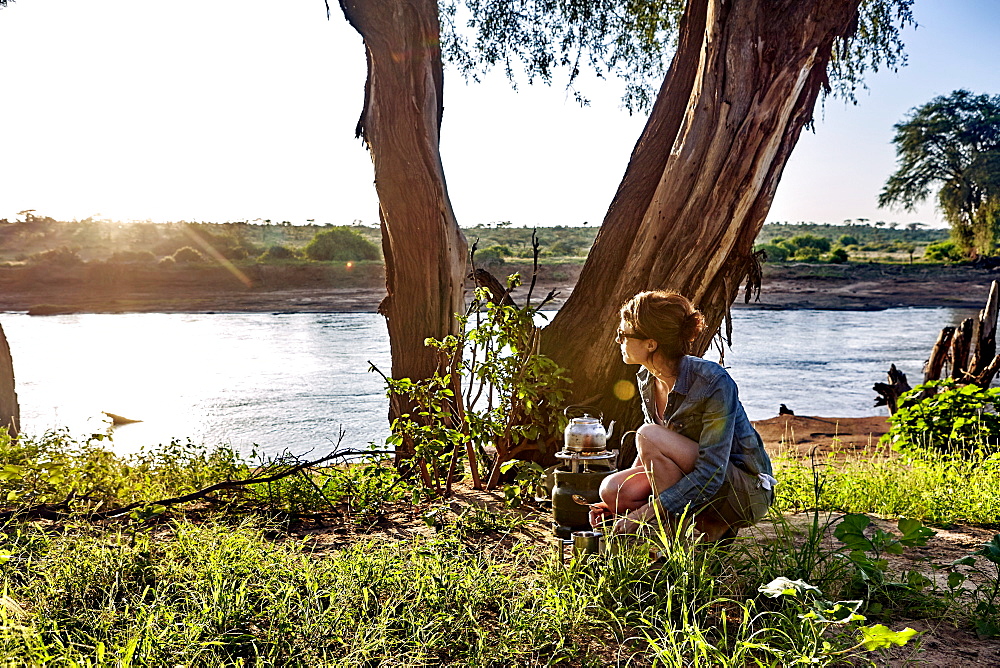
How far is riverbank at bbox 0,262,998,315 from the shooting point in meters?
25.4

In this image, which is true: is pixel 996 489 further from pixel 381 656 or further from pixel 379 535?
pixel 381 656

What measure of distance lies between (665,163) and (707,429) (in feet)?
7.99

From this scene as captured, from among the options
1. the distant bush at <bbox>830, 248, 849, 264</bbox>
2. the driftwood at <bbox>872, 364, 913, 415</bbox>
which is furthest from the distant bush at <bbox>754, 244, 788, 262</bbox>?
the driftwood at <bbox>872, 364, 913, 415</bbox>

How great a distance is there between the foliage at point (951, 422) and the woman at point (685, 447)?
3.78 metres

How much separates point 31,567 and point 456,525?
67.5 inches

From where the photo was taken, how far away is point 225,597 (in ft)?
8.73

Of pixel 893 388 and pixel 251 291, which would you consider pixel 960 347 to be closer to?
pixel 893 388

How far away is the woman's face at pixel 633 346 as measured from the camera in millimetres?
3182

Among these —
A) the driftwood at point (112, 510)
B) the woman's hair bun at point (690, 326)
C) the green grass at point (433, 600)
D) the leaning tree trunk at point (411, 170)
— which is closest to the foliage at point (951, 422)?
the green grass at point (433, 600)

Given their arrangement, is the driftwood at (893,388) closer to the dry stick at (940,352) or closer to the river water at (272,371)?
the dry stick at (940,352)

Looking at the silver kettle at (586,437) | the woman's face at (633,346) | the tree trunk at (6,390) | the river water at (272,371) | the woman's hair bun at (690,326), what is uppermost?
the woman's hair bun at (690,326)

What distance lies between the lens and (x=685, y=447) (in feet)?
9.90

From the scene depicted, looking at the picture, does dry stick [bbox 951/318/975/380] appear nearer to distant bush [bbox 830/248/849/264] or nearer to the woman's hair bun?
the woman's hair bun

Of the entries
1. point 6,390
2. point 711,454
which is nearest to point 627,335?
point 711,454
